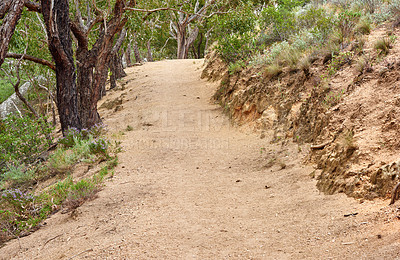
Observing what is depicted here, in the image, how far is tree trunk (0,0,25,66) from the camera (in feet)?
14.9

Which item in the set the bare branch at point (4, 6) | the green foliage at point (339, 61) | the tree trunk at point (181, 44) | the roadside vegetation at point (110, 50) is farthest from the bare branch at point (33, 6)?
the tree trunk at point (181, 44)

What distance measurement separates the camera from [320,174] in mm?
4562

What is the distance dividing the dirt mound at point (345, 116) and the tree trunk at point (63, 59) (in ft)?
14.6

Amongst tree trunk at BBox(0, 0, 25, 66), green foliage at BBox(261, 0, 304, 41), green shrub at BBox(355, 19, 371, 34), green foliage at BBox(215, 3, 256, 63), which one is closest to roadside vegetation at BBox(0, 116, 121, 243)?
tree trunk at BBox(0, 0, 25, 66)

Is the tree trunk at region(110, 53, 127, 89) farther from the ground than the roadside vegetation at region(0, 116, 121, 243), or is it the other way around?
the tree trunk at region(110, 53, 127, 89)

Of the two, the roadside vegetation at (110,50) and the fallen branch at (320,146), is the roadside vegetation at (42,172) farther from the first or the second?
the fallen branch at (320,146)

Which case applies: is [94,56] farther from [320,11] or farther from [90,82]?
[320,11]

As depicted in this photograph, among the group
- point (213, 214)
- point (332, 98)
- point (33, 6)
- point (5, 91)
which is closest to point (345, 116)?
point (332, 98)

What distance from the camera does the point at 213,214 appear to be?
14.3 ft

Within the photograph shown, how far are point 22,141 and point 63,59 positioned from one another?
255 centimetres

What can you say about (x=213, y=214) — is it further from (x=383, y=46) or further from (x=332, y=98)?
(x=383, y=46)

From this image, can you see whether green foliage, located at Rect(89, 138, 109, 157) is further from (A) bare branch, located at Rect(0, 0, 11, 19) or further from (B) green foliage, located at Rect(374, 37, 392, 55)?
(B) green foliage, located at Rect(374, 37, 392, 55)

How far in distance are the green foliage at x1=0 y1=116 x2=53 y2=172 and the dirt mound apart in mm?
5638

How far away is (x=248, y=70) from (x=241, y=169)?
449 centimetres
